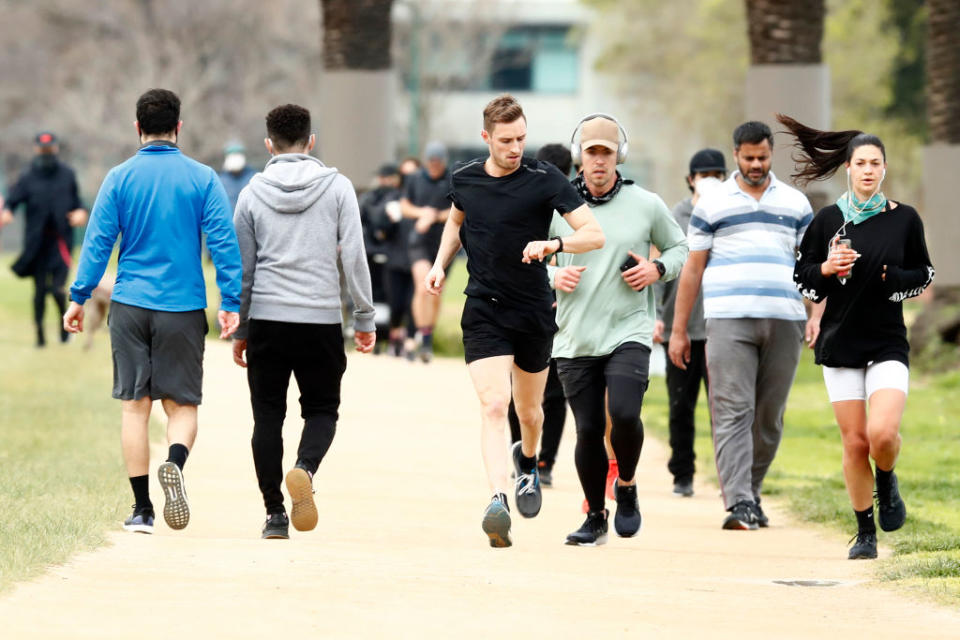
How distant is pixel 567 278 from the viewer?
845 cm

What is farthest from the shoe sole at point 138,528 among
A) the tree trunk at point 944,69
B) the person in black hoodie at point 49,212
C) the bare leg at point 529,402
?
the tree trunk at point 944,69

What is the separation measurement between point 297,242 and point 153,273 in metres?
0.67

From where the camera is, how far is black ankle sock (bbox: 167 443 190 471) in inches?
330

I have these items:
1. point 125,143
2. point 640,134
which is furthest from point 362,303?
point 640,134

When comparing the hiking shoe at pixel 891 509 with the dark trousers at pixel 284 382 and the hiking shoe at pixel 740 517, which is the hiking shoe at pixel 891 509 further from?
the dark trousers at pixel 284 382

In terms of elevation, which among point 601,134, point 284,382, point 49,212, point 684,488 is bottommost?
point 684,488

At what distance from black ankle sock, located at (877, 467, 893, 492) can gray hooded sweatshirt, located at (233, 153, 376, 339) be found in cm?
256

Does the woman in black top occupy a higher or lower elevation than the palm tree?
lower

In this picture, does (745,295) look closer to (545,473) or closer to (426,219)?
(545,473)

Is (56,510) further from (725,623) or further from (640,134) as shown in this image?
(640,134)

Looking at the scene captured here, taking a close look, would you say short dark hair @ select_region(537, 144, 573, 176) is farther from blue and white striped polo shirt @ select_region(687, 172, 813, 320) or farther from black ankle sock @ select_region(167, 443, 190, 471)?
black ankle sock @ select_region(167, 443, 190, 471)

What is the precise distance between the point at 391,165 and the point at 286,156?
11655mm

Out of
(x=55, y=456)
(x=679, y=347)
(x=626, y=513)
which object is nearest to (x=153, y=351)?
(x=626, y=513)

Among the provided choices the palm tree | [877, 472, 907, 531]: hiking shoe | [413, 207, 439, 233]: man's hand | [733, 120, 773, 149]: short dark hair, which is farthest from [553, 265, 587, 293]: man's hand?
the palm tree
